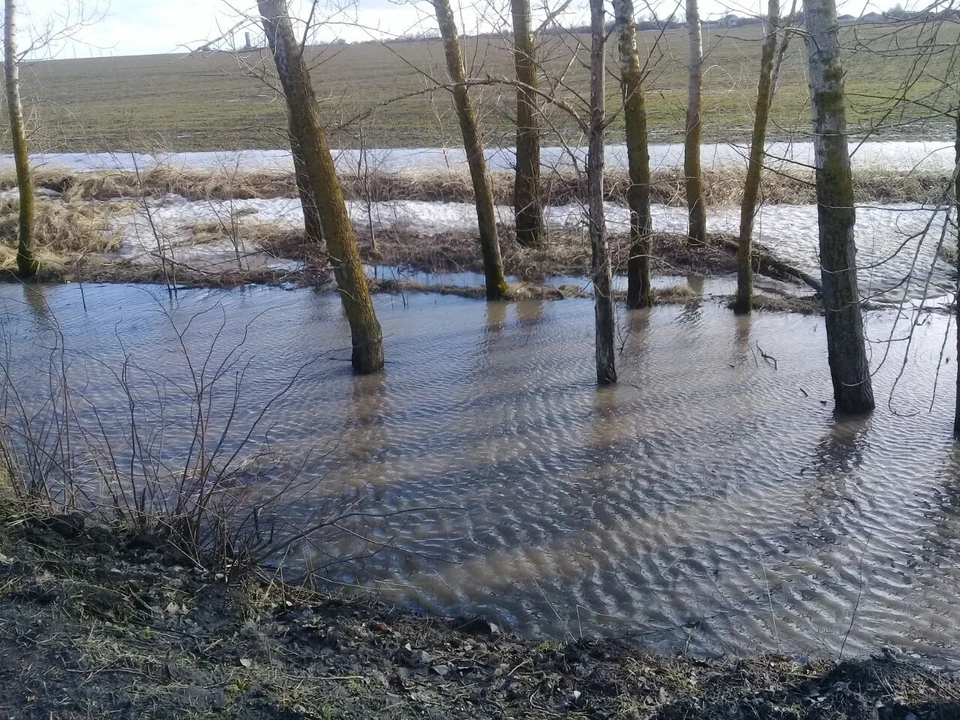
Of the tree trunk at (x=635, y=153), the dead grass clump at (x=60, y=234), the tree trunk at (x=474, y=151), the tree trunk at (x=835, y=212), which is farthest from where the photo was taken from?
the dead grass clump at (x=60, y=234)

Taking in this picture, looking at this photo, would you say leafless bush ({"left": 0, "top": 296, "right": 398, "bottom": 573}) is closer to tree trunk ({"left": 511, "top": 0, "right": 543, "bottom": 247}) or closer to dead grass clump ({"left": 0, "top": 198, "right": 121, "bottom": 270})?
dead grass clump ({"left": 0, "top": 198, "right": 121, "bottom": 270})

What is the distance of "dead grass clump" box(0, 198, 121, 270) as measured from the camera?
1667 cm

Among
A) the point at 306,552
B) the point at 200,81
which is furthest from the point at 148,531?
Result: the point at 200,81

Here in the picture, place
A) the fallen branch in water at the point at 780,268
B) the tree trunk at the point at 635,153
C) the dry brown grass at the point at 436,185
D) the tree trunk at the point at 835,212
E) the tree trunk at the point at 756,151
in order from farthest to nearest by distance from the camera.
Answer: the dry brown grass at the point at 436,185
the fallen branch in water at the point at 780,268
the tree trunk at the point at 756,151
the tree trunk at the point at 635,153
the tree trunk at the point at 835,212

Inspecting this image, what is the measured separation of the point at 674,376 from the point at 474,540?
4327 mm

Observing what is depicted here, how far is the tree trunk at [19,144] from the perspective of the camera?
14031 mm

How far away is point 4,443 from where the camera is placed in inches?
234

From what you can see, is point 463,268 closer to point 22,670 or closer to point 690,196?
point 690,196

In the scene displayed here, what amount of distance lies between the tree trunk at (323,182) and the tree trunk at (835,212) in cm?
497

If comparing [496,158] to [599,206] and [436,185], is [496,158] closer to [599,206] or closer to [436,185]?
[436,185]

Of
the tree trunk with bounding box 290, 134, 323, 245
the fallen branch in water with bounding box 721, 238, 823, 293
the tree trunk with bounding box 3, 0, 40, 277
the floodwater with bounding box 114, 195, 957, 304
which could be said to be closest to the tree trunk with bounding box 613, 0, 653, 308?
the fallen branch in water with bounding box 721, 238, 823, 293

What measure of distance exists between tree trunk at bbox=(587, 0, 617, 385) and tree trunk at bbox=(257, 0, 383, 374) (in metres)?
2.78

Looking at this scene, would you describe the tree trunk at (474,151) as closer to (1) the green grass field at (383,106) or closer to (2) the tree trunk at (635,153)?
(1) the green grass field at (383,106)

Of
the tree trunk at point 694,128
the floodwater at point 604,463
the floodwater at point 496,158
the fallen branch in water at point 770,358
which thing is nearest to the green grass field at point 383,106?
the tree trunk at point 694,128
